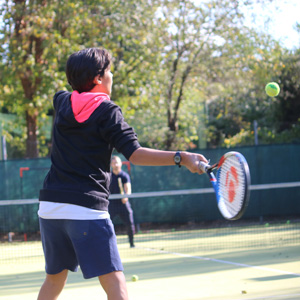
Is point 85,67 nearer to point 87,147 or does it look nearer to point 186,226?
point 87,147

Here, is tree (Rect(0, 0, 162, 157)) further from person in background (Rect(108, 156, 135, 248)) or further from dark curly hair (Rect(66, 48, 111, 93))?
dark curly hair (Rect(66, 48, 111, 93))

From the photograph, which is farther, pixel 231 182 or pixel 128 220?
pixel 128 220

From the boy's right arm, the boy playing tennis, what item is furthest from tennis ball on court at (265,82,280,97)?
the boy's right arm

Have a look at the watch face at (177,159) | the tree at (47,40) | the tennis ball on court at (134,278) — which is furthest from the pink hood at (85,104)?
the tree at (47,40)

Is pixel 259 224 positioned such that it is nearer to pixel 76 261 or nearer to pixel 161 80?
pixel 161 80

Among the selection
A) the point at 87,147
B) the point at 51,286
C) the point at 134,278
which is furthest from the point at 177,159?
the point at 134,278

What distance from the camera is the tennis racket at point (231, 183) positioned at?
9.09ft

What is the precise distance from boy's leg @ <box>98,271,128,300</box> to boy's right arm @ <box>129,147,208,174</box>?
543 millimetres

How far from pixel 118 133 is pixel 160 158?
23cm

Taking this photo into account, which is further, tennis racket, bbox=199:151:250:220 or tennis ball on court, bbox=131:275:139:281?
tennis ball on court, bbox=131:275:139:281

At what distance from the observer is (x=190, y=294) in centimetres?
509

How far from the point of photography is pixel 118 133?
270 cm

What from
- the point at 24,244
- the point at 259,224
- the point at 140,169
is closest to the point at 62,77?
the point at 140,169

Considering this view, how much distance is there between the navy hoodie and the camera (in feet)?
8.91
